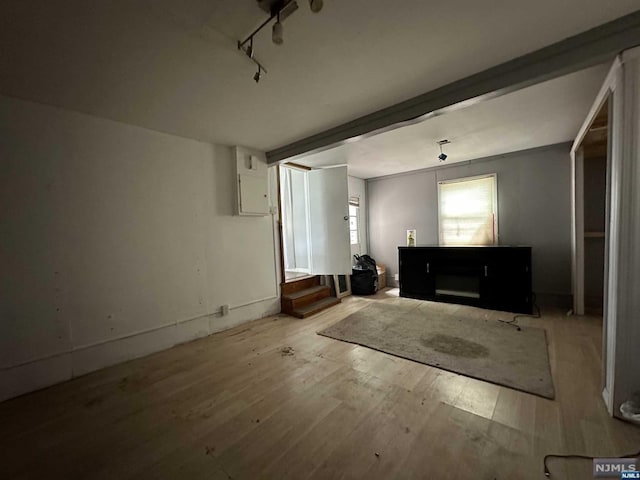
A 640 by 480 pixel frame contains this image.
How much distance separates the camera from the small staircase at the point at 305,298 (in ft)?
12.1

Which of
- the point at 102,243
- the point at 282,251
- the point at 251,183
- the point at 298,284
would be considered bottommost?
the point at 298,284

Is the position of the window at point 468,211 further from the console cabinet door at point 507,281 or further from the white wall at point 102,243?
the white wall at point 102,243

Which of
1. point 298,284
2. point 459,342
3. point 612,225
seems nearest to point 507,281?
point 459,342

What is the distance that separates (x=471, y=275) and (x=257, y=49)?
3941 mm

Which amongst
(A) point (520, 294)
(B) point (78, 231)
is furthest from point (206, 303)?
(A) point (520, 294)

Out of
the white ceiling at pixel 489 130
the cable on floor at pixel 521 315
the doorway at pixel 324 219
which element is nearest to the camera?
the white ceiling at pixel 489 130

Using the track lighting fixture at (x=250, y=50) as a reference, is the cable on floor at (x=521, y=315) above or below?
below

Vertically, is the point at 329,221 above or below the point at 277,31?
below

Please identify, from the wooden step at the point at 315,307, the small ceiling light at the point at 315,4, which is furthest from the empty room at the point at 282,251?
the wooden step at the point at 315,307

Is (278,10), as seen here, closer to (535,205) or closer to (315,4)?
(315,4)

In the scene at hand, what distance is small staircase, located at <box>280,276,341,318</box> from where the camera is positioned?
368 cm

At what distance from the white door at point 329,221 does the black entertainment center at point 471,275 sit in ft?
3.77

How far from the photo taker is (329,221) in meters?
4.24

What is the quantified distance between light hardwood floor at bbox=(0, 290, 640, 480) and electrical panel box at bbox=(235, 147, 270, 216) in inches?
72.2
